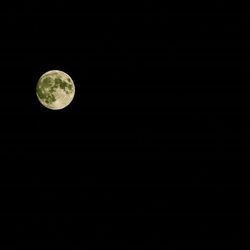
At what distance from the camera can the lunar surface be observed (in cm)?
693

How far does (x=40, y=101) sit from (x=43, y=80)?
0.40 metres

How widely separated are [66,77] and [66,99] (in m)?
0.43

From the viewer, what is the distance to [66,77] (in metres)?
7.11

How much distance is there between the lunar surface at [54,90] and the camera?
6.93m

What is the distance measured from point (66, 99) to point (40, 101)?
49 centimetres

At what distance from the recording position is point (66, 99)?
23.1 feet

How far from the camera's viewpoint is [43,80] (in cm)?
698

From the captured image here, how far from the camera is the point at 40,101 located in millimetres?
7035

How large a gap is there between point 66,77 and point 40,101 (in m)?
0.67

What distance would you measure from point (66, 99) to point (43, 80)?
552 mm

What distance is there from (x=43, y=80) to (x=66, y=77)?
0.44 meters

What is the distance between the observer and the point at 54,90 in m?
6.91
